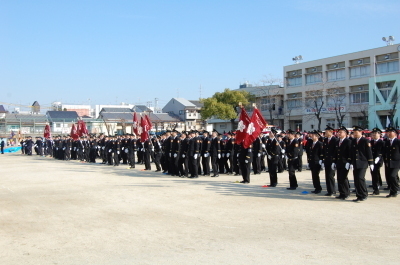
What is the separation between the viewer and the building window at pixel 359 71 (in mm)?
46188

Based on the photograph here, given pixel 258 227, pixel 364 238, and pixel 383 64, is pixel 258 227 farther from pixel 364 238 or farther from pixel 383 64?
pixel 383 64

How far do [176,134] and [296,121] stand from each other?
39854 mm

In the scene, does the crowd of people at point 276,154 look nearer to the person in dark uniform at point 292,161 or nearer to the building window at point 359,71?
the person in dark uniform at point 292,161

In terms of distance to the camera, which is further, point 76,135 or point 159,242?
point 76,135

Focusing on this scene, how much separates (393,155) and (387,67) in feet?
122

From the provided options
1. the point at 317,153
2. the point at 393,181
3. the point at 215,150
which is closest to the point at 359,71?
the point at 215,150

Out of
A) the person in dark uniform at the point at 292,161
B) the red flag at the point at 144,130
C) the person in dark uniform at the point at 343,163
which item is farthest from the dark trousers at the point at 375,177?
the red flag at the point at 144,130

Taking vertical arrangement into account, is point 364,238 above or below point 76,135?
below

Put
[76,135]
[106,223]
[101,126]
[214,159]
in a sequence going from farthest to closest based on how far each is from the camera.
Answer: [101,126] < [76,135] < [214,159] < [106,223]

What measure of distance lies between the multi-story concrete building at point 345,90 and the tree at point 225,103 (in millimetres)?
6547

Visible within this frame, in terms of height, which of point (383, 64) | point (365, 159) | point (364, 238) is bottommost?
point (364, 238)

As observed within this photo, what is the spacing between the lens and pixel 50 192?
41.1 ft

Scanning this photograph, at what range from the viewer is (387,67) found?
44281mm

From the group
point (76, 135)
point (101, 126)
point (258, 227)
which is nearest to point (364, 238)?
point (258, 227)
